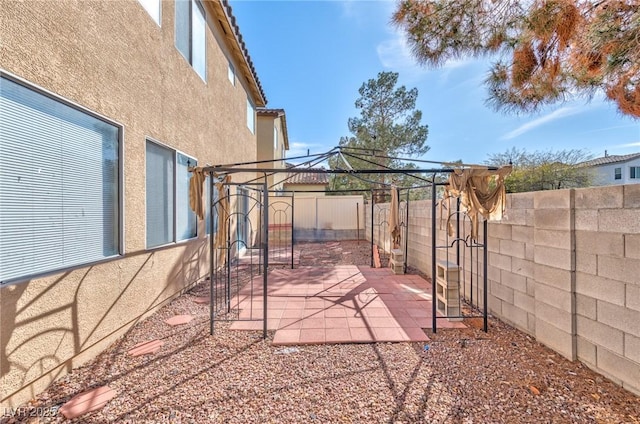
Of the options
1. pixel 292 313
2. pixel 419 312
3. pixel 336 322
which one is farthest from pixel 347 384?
pixel 419 312

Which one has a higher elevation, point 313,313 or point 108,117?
point 108,117

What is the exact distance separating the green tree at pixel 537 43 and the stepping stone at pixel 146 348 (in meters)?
6.49

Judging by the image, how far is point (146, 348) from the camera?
3.62 metres

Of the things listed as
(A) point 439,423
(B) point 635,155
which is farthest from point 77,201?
(B) point 635,155

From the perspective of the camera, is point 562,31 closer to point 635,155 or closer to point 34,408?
point 34,408

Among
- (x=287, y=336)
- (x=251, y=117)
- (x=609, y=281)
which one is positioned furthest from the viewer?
(x=251, y=117)

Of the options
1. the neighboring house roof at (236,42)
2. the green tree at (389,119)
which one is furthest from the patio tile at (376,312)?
the green tree at (389,119)

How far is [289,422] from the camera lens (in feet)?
7.73

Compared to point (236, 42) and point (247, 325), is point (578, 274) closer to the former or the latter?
point (247, 325)

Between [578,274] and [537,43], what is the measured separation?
3812mm

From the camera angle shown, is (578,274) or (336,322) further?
(336,322)

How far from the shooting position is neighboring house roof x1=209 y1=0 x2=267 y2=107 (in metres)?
7.05

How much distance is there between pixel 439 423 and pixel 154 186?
520cm

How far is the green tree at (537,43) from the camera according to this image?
3711 mm
